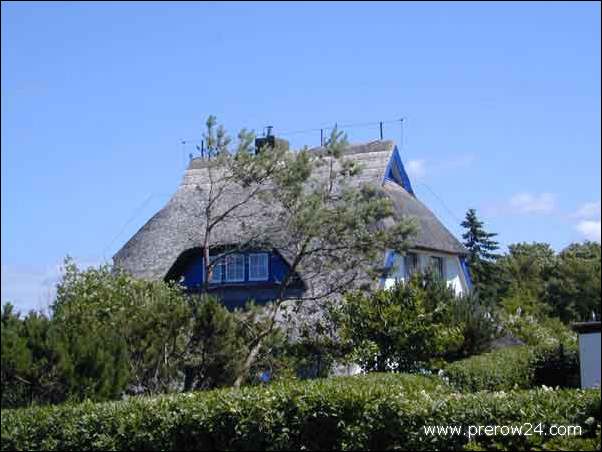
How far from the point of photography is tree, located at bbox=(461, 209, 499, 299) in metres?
47.4

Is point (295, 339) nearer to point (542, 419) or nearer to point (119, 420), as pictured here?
point (119, 420)

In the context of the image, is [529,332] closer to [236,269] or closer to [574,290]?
[236,269]

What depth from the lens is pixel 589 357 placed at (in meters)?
21.9

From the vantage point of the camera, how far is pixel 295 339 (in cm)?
2194

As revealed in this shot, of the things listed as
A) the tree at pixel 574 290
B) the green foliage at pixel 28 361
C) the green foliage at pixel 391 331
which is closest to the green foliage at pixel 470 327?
the green foliage at pixel 391 331

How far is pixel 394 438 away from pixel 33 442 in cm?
539

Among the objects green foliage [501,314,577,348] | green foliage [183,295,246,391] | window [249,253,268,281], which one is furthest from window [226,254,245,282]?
green foliage [183,295,246,391]

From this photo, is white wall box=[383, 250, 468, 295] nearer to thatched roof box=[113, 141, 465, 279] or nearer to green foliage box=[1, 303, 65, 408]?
thatched roof box=[113, 141, 465, 279]

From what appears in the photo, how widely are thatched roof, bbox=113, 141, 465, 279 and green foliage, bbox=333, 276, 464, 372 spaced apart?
739cm

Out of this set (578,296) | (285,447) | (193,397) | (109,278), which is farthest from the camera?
(578,296)

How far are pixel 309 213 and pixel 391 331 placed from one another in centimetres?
442

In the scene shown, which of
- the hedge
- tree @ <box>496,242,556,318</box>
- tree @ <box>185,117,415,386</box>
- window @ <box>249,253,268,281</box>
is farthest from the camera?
tree @ <box>496,242,556,318</box>

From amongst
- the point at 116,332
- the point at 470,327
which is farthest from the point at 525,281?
the point at 116,332

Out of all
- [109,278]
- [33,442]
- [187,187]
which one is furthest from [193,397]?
[187,187]
